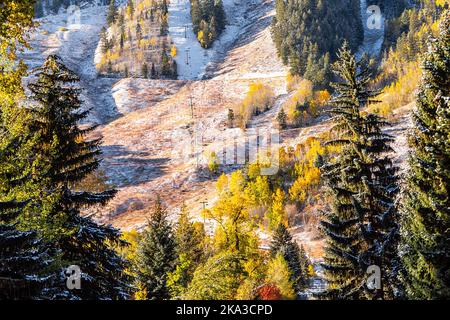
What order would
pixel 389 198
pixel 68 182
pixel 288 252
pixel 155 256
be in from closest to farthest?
pixel 68 182 → pixel 389 198 → pixel 155 256 → pixel 288 252

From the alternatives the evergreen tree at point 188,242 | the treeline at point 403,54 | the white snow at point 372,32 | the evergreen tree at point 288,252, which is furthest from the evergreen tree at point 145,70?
the evergreen tree at point 188,242

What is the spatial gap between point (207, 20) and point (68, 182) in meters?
160

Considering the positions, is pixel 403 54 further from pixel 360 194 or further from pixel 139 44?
pixel 360 194

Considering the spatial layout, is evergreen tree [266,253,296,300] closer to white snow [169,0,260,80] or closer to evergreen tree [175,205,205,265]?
evergreen tree [175,205,205,265]

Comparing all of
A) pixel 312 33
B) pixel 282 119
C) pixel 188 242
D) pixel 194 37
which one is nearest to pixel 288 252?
pixel 188 242

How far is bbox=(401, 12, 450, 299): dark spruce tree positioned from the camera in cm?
1435

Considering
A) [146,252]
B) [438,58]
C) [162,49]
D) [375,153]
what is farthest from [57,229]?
[162,49]

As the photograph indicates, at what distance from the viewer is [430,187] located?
15.2 m

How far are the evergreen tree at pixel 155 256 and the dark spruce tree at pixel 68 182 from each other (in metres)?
12.9

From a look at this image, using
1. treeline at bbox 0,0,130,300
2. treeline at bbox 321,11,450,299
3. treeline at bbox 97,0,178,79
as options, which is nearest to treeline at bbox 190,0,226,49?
treeline at bbox 97,0,178,79

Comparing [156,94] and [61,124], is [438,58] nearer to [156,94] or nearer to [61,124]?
[61,124]

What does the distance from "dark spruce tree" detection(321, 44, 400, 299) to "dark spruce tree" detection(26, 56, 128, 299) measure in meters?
10.4

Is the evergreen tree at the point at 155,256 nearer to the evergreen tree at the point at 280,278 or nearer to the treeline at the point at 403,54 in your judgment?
the evergreen tree at the point at 280,278

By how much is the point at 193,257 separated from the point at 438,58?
79.4 feet
